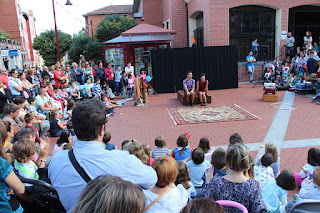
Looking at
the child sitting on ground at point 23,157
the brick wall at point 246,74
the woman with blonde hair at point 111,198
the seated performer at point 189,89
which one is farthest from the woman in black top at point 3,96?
the brick wall at point 246,74

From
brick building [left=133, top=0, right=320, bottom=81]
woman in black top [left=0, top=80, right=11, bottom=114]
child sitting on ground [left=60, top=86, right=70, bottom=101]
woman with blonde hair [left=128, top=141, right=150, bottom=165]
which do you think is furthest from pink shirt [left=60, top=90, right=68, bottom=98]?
brick building [left=133, top=0, right=320, bottom=81]

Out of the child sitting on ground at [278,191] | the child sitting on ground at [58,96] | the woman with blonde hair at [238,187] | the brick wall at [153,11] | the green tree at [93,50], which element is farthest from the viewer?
the brick wall at [153,11]

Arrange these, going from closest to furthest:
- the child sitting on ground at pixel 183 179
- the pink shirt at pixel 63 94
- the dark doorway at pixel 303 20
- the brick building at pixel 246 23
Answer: the child sitting on ground at pixel 183 179 < the pink shirt at pixel 63 94 < the brick building at pixel 246 23 < the dark doorway at pixel 303 20

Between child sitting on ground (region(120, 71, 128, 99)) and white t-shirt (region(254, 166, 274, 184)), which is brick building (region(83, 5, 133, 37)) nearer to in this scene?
child sitting on ground (region(120, 71, 128, 99))

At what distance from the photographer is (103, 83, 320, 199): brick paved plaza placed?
6.67 m

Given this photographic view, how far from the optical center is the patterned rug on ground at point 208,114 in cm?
924

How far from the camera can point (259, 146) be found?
A: 267 inches

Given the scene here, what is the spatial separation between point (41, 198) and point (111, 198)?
2.04m

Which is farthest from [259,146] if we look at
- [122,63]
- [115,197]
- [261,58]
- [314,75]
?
[261,58]

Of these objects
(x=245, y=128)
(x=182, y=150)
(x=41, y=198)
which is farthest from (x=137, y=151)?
(x=245, y=128)

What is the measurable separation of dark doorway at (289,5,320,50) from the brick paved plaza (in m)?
10.2

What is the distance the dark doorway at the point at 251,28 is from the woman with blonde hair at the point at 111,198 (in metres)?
18.1

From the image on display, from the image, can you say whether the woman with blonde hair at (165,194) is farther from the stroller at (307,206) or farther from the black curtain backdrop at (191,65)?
the black curtain backdrop at (191,65)

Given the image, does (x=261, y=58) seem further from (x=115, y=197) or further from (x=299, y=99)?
(x=115, y=197)
